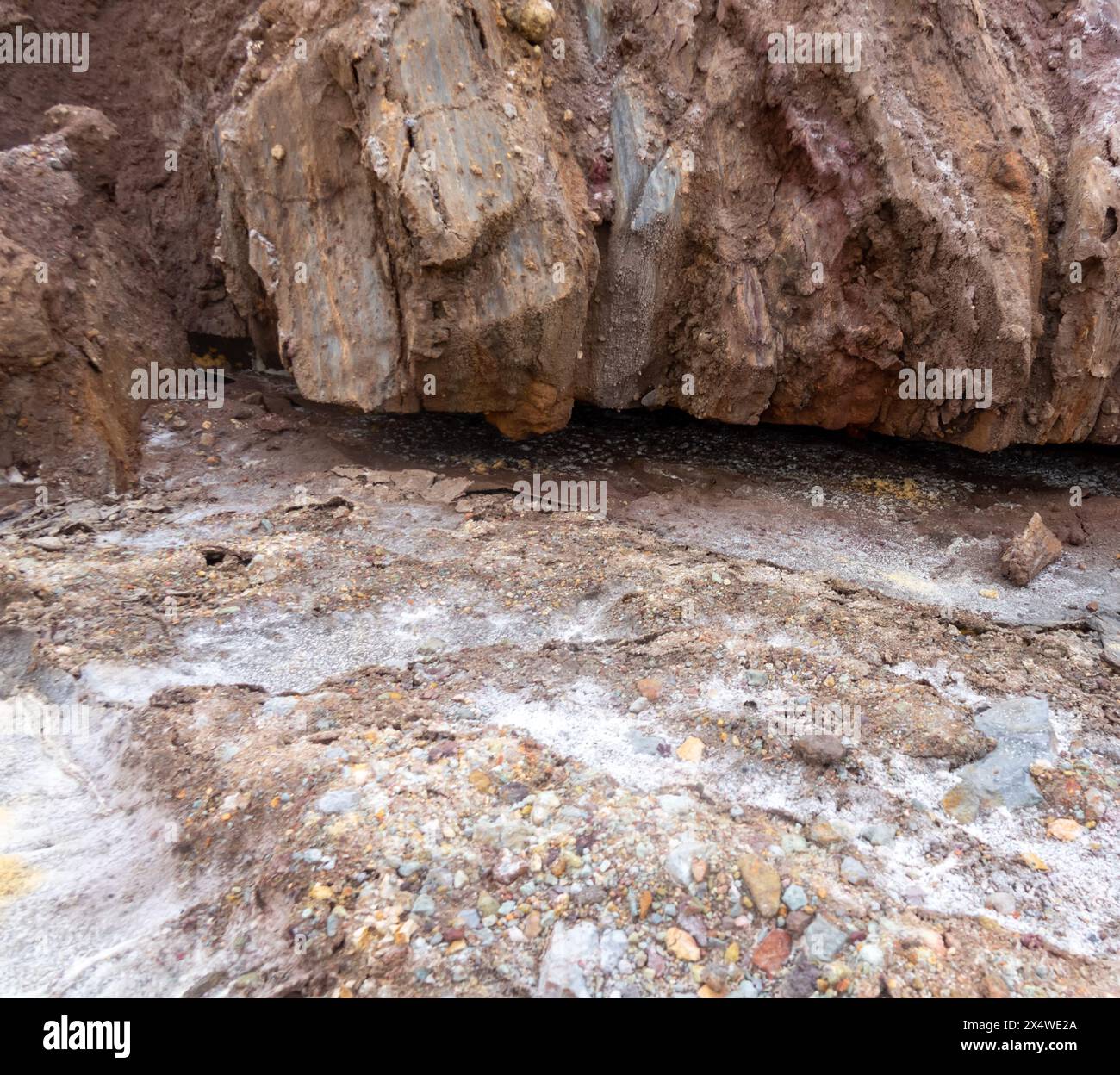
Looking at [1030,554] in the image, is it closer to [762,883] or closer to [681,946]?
[762,883]

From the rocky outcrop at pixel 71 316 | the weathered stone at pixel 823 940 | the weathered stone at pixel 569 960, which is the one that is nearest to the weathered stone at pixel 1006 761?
the weathered stone at pixel 823 940

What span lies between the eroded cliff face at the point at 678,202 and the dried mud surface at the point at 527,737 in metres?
1.12

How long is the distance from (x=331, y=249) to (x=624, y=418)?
3277 millimetres

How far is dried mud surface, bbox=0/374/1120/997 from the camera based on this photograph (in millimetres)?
2756

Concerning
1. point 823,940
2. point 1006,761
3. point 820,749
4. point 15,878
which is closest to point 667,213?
point 820,749

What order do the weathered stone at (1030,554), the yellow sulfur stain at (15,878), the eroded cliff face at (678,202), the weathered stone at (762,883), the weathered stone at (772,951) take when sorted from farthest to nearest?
the weathered stone at (1030,554)
the eroded cliff face at (678,202)
the yellow sulfur stain at (15,878)
the weathered stone at (762,883)
the weathered stone at (772,951)

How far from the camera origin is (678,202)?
19.7 feet

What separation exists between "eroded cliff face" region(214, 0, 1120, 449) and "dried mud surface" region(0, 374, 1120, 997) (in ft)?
3.66

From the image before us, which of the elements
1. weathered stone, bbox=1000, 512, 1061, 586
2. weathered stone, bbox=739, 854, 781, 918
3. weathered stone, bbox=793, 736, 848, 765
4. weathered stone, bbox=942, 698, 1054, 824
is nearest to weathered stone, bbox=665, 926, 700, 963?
weathered stone, bbox=739, 854, 781, 918

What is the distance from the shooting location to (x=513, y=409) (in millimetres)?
6438

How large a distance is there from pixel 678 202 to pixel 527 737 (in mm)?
4403

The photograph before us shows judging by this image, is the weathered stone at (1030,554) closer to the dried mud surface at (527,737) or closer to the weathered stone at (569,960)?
the dried mud surface at (527,737)

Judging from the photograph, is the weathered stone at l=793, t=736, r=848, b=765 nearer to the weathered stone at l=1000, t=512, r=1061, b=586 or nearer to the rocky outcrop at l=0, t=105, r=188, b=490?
the weathered stone at l=1000, t=512, r=1061, b=586

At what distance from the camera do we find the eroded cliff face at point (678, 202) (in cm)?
543
